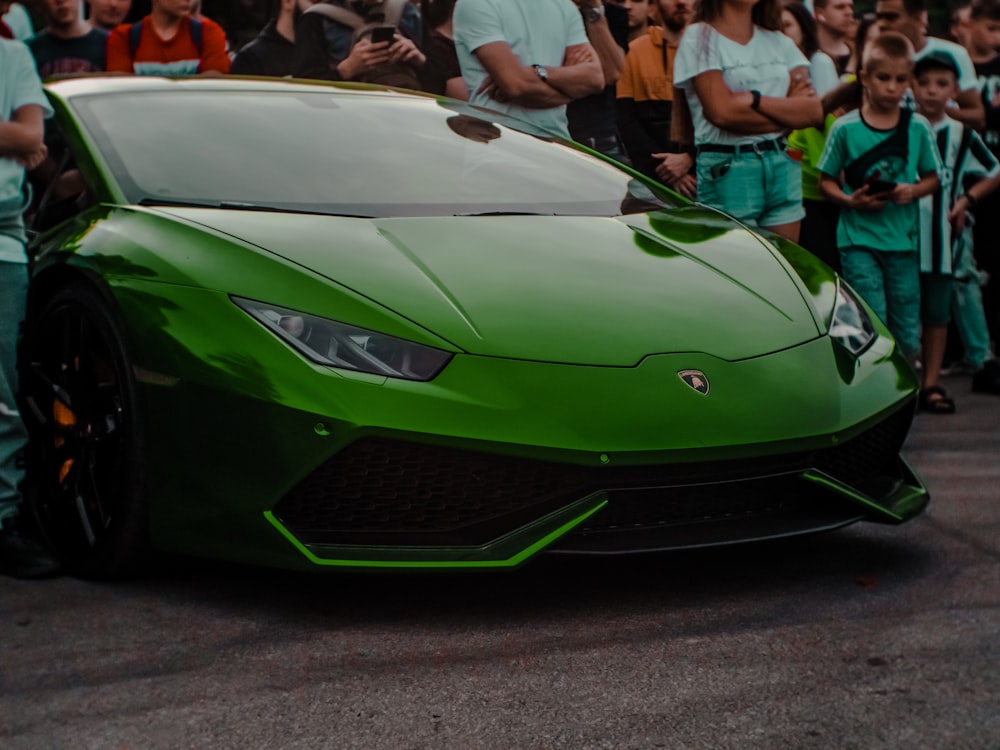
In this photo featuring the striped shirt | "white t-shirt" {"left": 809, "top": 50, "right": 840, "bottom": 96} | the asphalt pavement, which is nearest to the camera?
the asphalt pavement

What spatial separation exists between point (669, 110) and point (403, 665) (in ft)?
15.9

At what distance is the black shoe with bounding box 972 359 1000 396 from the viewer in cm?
781

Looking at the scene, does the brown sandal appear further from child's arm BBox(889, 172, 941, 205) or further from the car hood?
the car hood

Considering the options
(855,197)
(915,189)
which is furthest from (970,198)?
(855,197)

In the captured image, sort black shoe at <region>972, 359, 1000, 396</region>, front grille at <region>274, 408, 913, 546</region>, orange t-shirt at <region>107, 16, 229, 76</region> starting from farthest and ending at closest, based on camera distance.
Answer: black shoe at <region>972, 359, 1000, 396</region>
orange t-shirt at <region>107, 16, 229, 76</region>
front grille at <region>274, 408, 913, 546</region>

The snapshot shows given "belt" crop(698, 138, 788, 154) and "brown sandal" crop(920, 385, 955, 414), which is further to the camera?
"brown sandal" crop(920, 385, 955, 414)

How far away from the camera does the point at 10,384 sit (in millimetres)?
4414

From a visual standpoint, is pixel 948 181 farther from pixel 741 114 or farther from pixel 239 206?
pixel 239 206

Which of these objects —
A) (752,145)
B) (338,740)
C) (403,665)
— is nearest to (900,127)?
(752,145)

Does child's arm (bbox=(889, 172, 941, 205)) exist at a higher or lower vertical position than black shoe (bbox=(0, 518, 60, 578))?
lower

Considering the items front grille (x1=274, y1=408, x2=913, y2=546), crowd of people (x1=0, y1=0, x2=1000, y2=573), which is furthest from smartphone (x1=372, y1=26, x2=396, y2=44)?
front grille (x1=274, y1=408, x2=913, y2=546)

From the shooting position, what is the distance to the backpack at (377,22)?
705 centimetres

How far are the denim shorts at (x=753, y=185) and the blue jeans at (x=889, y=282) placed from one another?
0.62 metres

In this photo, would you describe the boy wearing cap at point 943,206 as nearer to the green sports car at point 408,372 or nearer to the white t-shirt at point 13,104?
the green sports car at point 408,372
